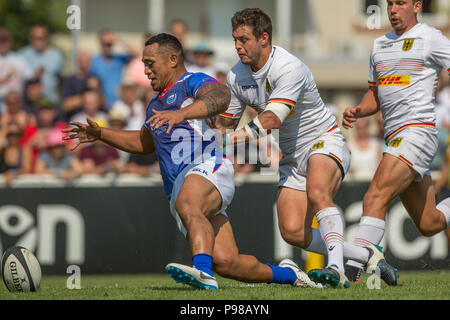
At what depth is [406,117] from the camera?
8.08m

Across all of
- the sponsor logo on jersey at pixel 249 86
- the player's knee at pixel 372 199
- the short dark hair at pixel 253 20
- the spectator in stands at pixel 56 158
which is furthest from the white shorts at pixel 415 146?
the spectator in stands at pixel 56 158

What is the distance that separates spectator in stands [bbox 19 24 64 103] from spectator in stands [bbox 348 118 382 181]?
544 centimetres

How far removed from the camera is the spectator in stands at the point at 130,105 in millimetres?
13570

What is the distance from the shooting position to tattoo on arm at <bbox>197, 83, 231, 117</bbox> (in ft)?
22.6

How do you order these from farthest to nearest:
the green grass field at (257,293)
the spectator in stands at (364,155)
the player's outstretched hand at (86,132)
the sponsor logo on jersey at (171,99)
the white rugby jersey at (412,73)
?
the spectator in stands at (364,155) < the white rugby jersey at (412,73) < the player's outstretched hand at (86,132) < the sponsor logo on jersey at (171,99) < the green grass field at (257,293)

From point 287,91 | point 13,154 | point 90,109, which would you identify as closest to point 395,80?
point 287,91

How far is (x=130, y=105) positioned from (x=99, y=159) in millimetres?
1296

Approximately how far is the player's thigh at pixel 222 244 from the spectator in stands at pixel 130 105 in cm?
630

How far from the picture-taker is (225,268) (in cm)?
717

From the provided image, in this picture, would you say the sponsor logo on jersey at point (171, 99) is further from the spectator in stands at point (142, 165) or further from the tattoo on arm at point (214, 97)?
the spectator in stands at point (142, 165)

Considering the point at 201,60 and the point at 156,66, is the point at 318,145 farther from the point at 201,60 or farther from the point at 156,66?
the point at 201,60

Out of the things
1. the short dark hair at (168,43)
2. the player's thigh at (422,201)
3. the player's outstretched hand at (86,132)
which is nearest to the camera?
the short dark hair at (168,43)

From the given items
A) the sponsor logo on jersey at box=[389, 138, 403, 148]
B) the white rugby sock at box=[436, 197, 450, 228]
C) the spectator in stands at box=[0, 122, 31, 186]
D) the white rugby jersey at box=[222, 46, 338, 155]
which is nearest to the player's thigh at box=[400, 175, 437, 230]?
the white rugby sock at box=[436, 197, 450, 228]

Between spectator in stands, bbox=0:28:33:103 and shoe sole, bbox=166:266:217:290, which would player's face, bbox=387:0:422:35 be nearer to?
shoe sole, bbox=166:266:217:290
